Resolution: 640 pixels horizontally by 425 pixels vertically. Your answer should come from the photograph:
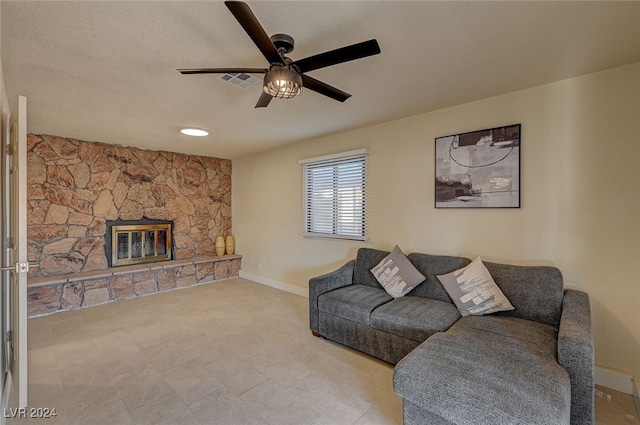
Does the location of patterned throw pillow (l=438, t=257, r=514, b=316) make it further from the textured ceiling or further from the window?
the textured ceiling

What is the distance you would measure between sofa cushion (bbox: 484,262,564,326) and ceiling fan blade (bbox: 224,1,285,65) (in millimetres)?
2364

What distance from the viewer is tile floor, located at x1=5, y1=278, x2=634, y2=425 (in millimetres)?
1825

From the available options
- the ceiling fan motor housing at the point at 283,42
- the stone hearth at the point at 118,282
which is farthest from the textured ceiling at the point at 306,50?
the stone hearth at the point at 118,282

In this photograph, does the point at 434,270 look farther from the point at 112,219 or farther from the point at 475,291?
the point at 112,219

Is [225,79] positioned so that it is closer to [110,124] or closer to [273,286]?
[110,124]

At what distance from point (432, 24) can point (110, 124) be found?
3.55 metres

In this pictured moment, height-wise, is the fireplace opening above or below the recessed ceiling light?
below

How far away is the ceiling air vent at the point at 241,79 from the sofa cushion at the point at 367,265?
2098 millimetres

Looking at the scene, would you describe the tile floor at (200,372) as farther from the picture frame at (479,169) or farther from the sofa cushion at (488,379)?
the picture frame at (479,169)

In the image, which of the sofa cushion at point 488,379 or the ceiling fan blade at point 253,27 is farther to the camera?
the sofa cushion at point 488,379

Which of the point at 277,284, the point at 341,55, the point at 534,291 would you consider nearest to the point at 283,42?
the point at 341,55

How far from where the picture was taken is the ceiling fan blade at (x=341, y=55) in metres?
1.42

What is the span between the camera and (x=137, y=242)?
15.1 feet

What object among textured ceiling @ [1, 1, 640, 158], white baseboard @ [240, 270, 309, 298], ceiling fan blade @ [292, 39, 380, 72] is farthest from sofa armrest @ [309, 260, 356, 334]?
ceiling fan blade @ [292, 39, 380, 72]
